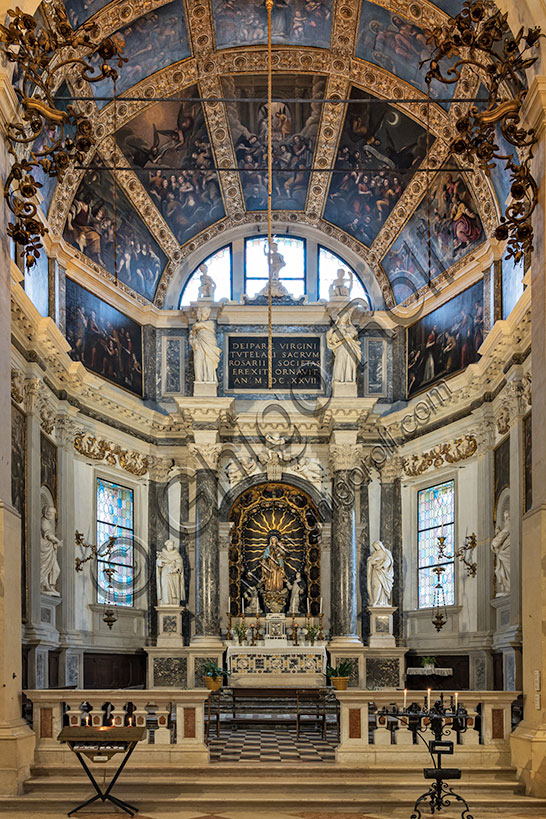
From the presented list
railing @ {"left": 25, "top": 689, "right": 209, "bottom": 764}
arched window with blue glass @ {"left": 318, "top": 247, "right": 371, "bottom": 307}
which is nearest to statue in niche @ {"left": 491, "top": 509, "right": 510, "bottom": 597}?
railing @ {"left": 25, "top": 689, "right": 209, "bottom": 764}

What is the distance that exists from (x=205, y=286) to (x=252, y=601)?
7307 millimetres

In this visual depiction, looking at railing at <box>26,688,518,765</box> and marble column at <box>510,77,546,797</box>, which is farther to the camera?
railing at <box>26,688,518,765</box>

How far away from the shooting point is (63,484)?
19938 mm

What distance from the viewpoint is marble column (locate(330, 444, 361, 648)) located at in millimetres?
22203

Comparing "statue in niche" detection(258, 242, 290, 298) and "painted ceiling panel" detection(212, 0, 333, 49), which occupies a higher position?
"painted ceiling panel" detection(212, 0, 333, 49)

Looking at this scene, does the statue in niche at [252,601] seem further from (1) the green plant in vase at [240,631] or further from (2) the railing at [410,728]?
(2) the railing at [410,728]

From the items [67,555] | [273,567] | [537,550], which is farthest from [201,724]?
[273,567]

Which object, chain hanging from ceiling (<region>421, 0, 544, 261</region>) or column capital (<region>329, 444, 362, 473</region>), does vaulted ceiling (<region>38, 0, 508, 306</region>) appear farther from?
chain hanging from ceiling (<region>421, 0, 544, 261</region>)

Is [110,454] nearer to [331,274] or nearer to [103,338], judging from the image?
[103,338]

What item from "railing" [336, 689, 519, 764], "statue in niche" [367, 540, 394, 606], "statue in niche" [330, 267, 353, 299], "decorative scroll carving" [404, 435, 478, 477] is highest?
"statue in niche" [330, 267, 353, 299]

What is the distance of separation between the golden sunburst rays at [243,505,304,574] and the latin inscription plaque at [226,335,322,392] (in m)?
2.92

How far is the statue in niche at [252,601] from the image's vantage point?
23.4 m

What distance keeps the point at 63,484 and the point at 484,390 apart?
820 centimetres

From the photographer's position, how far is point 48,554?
Result: 18.6 m
